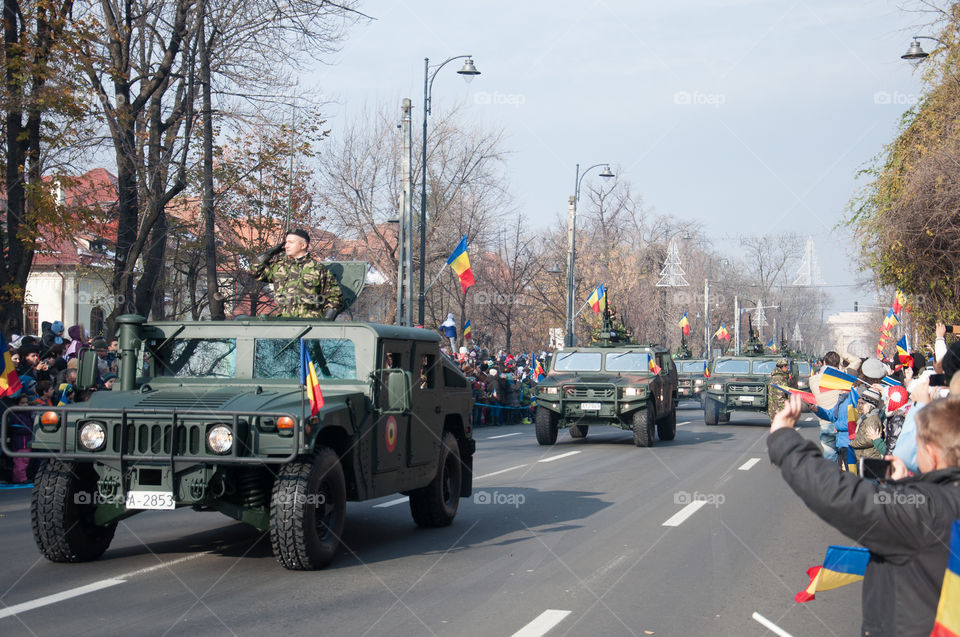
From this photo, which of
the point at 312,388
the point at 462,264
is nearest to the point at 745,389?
the point at 462,264

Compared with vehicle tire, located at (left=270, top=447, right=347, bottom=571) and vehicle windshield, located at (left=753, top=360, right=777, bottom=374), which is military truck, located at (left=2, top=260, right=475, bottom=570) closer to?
vehicle tire, located at (left=270, top=447, right=347, bottom=571)

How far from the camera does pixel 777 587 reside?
7.37 metres

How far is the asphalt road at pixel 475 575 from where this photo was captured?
240 inches

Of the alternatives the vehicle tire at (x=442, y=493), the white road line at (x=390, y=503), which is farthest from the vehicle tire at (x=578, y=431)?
the vehicle tire at (x=442, y=493)

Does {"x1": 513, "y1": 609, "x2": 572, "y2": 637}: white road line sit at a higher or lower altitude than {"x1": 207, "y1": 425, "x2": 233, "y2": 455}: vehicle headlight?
lower

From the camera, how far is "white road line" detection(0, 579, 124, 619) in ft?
20.3

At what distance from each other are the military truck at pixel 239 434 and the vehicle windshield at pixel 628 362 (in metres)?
12.1

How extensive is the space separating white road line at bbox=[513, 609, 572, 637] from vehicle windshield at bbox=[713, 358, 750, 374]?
2344cm

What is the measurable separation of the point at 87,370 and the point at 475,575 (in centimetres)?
341

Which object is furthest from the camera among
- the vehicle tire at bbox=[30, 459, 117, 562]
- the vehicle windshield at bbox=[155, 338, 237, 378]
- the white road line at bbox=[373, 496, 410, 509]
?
the white road line at bbox=[373, 496, 410, 509]

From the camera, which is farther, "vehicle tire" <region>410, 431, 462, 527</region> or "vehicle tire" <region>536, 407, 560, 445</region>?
"vehicle tire" <region>536, 407, 560, 445</region>

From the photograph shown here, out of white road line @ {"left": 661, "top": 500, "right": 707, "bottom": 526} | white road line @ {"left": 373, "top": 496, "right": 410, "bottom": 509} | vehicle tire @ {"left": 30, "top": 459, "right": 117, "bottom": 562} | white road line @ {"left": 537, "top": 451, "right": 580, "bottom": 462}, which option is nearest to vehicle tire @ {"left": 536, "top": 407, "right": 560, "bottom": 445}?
white road line @ {"left": 537, "top": 451, "right": 580, "bottom": 462}

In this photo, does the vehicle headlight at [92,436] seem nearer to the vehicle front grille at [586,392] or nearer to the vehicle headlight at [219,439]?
the vehicle headlight at [219,439]

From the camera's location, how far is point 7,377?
11.6 metres
